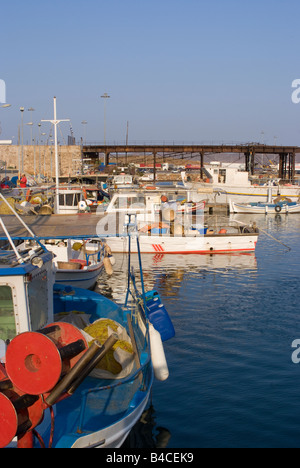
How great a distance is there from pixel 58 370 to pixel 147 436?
4711mm

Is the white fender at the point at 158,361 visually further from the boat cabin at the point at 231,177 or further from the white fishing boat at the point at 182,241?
the boat cabin at the point at 231,177

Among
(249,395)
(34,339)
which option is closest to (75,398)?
(34,339)

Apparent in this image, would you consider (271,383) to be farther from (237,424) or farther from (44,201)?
(44,201)

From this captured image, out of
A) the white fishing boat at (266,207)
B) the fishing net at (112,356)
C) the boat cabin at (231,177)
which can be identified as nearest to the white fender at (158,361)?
the fishing net at (112,356)

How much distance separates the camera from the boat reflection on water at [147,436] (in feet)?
35.0

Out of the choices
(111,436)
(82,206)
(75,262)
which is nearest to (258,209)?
(82,206)

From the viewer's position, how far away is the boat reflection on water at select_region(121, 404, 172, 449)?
420 inches

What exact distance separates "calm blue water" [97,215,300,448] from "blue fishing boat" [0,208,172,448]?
2082 millimetres

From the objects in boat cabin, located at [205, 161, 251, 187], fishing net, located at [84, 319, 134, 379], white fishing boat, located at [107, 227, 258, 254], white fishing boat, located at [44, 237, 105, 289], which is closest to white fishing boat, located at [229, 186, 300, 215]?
boat cabin, located at [205, 161, 251, 187]

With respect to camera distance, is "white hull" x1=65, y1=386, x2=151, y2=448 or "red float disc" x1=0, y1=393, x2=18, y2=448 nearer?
"red float disc" x1=0, y1=393, x2=18, y2=448

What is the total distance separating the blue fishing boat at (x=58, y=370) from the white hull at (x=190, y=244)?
19547 mm

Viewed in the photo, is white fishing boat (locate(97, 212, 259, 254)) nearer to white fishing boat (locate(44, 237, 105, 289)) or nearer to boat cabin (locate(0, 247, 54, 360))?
white fishing boat (locate(44, 237, 105, 289))

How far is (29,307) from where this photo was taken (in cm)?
902

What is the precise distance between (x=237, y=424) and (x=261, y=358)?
151 inches
